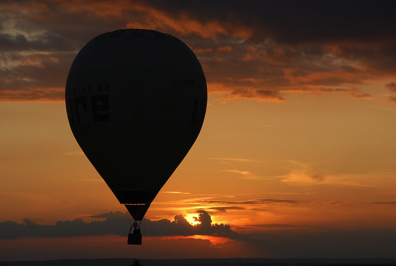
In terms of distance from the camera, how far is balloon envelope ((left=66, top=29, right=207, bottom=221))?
194 feet

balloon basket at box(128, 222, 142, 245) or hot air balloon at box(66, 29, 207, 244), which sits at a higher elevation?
hot air balloon at box(66, 29, 207, 244)

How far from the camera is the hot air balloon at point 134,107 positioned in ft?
194

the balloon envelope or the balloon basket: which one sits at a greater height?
the balloon envelope

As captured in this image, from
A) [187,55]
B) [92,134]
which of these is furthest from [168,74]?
[92,134]

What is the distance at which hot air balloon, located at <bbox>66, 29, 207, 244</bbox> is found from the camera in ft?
194

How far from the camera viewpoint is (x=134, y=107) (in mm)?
59000

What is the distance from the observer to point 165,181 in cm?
6269

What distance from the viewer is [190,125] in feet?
203

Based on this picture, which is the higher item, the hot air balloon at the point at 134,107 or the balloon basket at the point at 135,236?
the hot air balloon at the point at 134,107

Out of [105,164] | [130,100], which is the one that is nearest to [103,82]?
[130,100]

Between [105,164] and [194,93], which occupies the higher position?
[194,93]

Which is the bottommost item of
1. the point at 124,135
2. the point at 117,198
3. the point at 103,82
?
the point at 117,198

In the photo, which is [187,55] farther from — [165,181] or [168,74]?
[165,181]

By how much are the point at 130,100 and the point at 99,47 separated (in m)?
5.05
